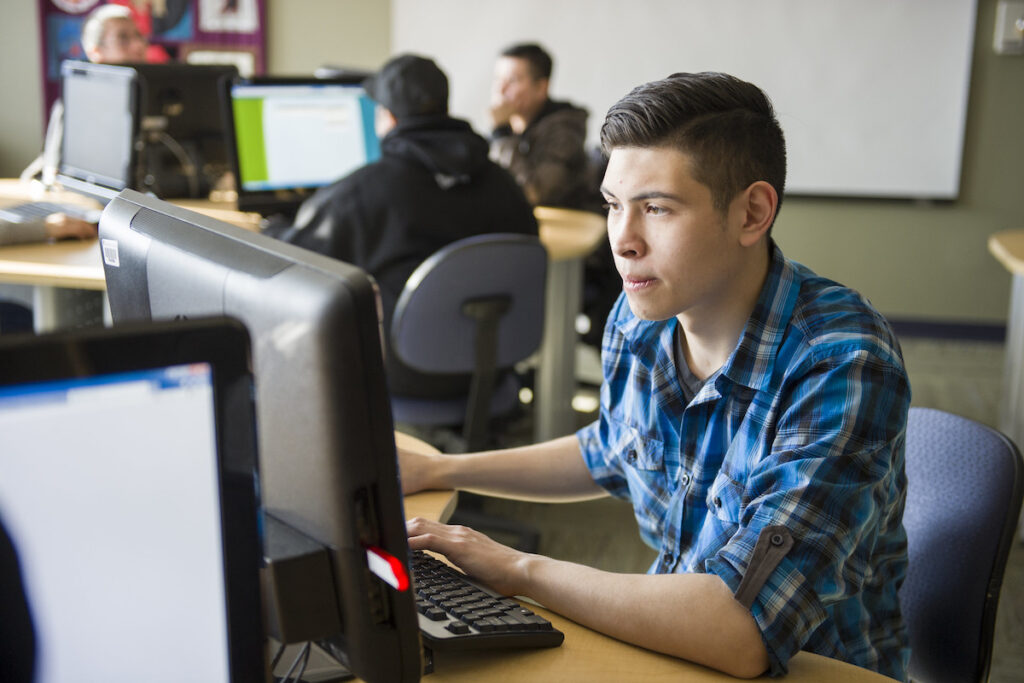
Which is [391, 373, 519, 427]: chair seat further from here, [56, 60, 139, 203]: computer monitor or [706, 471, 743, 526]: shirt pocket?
[706, 471, 743, 526]: shirt pocket

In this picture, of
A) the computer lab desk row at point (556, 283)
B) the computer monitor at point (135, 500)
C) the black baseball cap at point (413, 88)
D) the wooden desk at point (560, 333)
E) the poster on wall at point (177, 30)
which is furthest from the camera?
the poster on wall at point (177, 30)

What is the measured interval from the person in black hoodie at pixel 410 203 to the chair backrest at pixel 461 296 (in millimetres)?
97

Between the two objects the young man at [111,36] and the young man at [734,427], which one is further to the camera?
the young man at [111,36]

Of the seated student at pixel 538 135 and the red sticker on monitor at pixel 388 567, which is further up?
the seated student at pixel 538 135

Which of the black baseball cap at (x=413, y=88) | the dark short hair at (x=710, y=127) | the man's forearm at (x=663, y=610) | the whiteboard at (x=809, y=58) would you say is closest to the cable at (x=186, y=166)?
the black baseball cap at (x=413, y=88)

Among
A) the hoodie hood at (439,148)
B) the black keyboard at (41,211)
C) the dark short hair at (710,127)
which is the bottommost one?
the black keyboard at (41,211)

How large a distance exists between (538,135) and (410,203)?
4.71ft

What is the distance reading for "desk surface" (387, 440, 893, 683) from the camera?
943mm

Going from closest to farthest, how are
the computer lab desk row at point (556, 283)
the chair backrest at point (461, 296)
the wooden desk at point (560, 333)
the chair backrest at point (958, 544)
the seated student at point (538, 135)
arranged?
the chair backrest at point (958, 544)
the chair backrest at point (461, 296)
the computer lab desk row at point (556, 283)
the wooden desk at point (560, 333)
the seated student at point (538, 135)

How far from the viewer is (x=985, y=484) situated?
4.12ft

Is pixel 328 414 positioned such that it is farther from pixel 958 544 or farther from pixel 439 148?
pixel 439 148

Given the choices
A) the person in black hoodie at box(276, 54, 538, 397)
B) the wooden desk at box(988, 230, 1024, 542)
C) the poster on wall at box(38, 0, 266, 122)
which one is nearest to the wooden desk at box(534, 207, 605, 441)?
the person in black hoodie at box(276, 54, 538, 397)

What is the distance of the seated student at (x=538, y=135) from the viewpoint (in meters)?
3.69

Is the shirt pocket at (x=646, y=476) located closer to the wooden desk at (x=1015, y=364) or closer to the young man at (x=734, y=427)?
the young man at (x=734, y=427)
